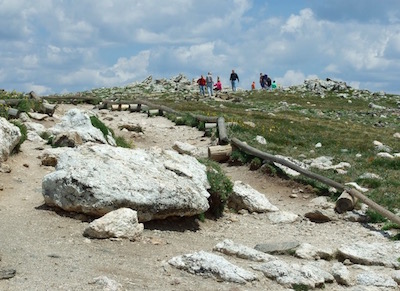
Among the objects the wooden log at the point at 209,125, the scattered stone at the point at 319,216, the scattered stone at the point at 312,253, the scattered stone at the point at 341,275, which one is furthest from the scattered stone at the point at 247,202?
the wooden log at the point at 209,125

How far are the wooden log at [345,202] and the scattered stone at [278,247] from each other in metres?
4.19

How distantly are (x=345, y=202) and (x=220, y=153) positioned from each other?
6250 mm

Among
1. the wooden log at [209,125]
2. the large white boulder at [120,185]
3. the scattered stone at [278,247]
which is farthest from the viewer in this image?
the wooden log at [209,125]

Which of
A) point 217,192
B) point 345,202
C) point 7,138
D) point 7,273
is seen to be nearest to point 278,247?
point 217,192

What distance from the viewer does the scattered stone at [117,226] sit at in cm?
1116

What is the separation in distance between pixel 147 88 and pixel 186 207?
5645cm

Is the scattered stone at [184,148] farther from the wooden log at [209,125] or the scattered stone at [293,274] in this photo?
the scattered stone at [293,274]

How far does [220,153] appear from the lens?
21594 mm

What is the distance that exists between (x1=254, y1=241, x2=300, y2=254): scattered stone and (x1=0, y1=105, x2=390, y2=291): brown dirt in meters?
0.65

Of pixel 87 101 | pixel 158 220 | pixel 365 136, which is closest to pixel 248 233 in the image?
pixel 158 220

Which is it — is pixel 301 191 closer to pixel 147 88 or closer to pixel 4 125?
pixel 4 125

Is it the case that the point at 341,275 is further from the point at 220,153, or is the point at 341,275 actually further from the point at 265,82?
the point at 265,82

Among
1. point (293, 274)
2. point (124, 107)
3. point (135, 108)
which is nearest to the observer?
point (293, 274)

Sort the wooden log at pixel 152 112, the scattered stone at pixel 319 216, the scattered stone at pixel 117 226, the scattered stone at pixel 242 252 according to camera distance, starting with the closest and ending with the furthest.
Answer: the scattered stone at pixel 117 226 → the scattered stone at pixel 242 252 → the scattered stone at pixel 319 216 → the wooden log at pixel 152 112
